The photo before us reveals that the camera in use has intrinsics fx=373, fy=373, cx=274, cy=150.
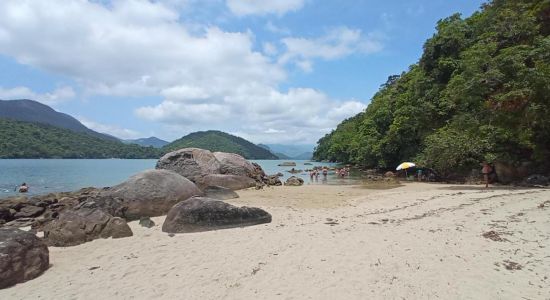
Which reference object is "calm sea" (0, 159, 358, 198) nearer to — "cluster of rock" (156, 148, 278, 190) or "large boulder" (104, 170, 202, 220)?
"cluster of rock" (156, 148, 278, 190)

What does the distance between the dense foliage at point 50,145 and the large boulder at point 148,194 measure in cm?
13501

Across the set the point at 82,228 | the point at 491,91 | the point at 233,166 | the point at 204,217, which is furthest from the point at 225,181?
the point at 491,91

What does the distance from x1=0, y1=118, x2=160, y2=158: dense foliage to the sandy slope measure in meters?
140

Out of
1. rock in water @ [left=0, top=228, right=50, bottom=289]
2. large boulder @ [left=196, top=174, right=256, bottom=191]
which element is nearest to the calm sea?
large boulder @ [left=196, top=174, right=256, bottom=191]

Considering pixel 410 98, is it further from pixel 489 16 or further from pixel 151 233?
pixel 151 233

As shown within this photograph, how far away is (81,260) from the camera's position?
28.0 feet

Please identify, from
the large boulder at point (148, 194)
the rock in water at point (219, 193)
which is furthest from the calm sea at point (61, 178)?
the large boulder at point (148, 194)

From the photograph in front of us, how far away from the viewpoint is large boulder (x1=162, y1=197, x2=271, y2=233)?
1071cm

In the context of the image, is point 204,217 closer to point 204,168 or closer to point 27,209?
point 27,209

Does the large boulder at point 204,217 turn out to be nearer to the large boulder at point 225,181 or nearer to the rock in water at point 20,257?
the rock in water at point 20,257

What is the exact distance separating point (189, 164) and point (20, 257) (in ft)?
59.6

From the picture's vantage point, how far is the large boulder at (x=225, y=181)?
80.8ft

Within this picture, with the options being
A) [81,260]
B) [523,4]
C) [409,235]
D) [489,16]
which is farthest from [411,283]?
[489,16]

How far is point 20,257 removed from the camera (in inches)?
293
